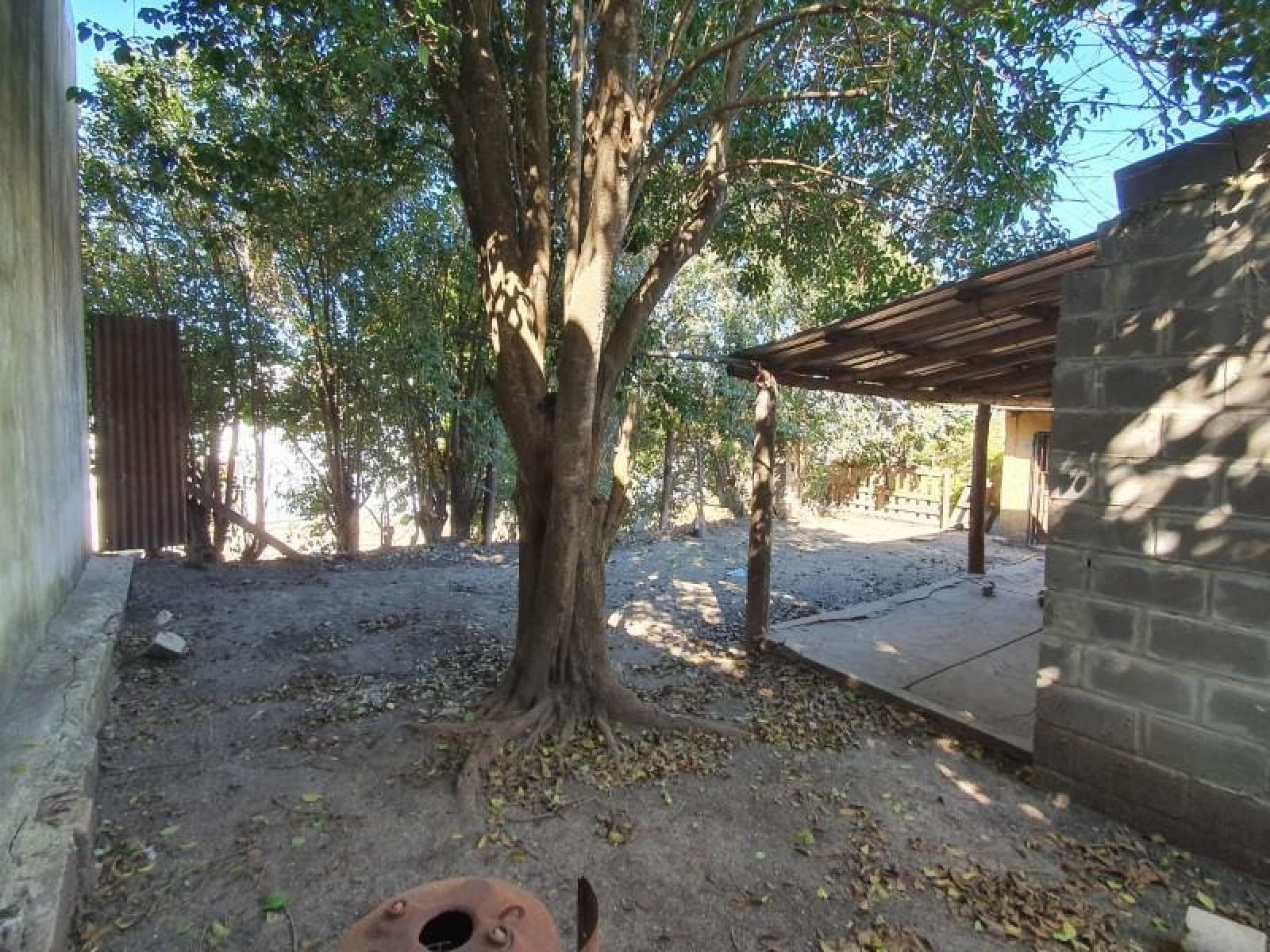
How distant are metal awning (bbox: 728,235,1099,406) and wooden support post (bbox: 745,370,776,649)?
0.27 metres

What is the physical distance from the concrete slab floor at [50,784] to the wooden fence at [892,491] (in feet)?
43.7

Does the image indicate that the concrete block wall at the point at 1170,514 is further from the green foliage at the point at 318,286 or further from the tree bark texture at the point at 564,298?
the green foliage at the point at 318,286

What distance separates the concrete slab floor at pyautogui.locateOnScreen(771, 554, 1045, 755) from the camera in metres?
4.13

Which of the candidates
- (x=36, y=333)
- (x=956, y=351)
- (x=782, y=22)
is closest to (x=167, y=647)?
(x=36, y=333)

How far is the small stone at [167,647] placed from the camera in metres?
4.66

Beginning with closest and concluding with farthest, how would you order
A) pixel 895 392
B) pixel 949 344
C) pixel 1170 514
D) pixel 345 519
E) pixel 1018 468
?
pixel 1170 514
pixel 949 344
pixel 895 392
pixel 345 519
pixel 1018 468

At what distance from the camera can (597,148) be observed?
348 cm

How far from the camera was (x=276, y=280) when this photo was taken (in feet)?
25.3

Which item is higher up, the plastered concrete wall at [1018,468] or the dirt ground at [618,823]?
the plastered concrete wall at [1018,468]

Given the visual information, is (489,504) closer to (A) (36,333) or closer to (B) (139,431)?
(B) (139,431)

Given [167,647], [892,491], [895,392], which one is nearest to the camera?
[167,647]

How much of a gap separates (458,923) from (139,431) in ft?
22.9

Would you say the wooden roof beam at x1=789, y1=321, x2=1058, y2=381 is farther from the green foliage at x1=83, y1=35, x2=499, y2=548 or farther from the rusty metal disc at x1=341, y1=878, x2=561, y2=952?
the rusty metal disc at x1=341, y1=878, x2=561, y2=952

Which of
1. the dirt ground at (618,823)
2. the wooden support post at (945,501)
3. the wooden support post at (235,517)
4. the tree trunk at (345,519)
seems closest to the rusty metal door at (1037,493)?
the wooden support post at (945,501)
